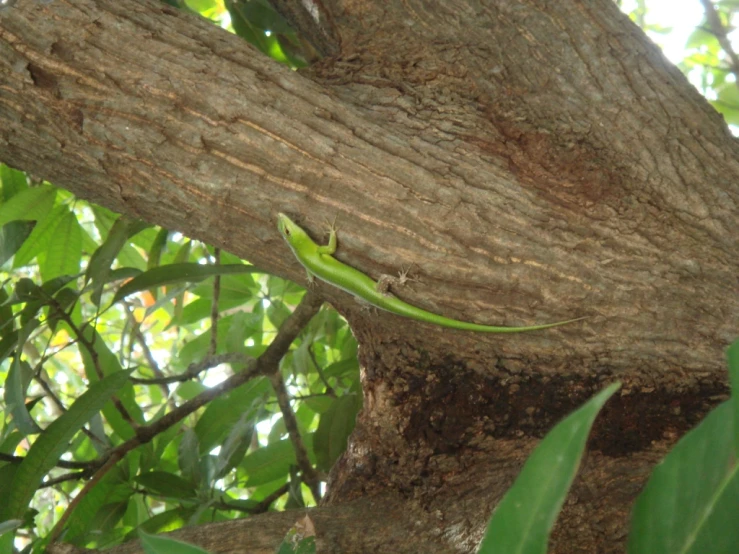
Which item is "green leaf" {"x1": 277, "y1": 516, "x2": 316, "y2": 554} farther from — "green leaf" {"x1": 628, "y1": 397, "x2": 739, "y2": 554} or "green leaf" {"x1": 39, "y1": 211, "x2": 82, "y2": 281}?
"green leaf" {"x1": 39, "y1": 211, "x2": 82, "y2": 281}

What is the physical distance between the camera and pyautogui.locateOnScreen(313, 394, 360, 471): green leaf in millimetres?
3236

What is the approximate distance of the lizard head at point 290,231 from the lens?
6.67ft

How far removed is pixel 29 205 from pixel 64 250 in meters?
0.30

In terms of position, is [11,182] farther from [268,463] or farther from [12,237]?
[268,463]

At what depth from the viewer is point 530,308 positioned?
2.03 metres

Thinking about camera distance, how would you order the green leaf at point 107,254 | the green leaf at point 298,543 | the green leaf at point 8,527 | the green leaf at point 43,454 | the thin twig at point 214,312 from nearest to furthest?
1. the green leaf at point 298,543
2. the green leaf at point 8,527
3. the green leaf at point 43,454
4. the green leaf at point 107,254
5. the thin twig at point 214,312

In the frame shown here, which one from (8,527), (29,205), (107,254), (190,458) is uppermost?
(29,205)

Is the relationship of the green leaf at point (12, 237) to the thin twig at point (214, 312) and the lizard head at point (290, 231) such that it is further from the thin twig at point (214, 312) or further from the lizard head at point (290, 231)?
the lizard head at point (290, 231)

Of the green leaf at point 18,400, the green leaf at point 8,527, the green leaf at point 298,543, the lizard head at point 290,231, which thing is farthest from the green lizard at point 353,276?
the green leaf at point 18,400

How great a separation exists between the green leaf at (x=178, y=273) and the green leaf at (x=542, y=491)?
2.04 metres

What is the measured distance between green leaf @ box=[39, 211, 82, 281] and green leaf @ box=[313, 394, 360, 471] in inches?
56.4

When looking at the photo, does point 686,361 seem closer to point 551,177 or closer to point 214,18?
point 551,177

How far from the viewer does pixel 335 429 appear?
325 cm

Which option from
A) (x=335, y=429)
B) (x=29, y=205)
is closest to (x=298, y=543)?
(x=335, y=429)
